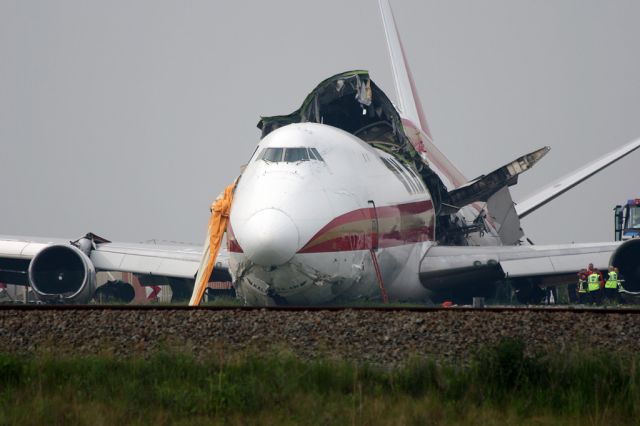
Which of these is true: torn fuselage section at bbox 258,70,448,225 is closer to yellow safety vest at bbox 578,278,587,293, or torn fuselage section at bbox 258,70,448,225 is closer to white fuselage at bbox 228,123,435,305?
white fuselage at bbox 228,123,435,305

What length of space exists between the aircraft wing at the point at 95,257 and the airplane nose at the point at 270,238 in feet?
21.8

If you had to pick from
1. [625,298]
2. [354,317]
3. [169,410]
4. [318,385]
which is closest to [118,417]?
[169,410]

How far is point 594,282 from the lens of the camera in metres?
28.0

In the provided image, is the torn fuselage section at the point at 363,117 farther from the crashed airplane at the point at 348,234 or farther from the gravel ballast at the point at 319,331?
the gravel ballast at the point at 319,331

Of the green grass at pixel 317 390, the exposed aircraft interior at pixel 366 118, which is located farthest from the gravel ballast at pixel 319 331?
the exposed aircraft interior at pixel 366 118

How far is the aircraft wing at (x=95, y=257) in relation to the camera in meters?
28.5

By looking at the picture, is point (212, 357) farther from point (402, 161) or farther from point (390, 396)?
point (402, 161)

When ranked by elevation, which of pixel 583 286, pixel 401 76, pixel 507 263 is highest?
pixel 401 76

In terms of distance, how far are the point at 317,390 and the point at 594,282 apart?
57.2ft

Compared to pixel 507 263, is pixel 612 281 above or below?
below

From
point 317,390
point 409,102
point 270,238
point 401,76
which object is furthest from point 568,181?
point 317,390

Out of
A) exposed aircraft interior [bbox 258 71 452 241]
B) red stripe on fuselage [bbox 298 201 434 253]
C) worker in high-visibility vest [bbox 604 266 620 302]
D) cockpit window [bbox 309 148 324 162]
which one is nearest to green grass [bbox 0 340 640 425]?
red stripe on fuselage [bbox 298 201 434 253]

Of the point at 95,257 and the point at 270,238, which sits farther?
the point at 95,257

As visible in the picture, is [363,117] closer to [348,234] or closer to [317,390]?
[348,234]
